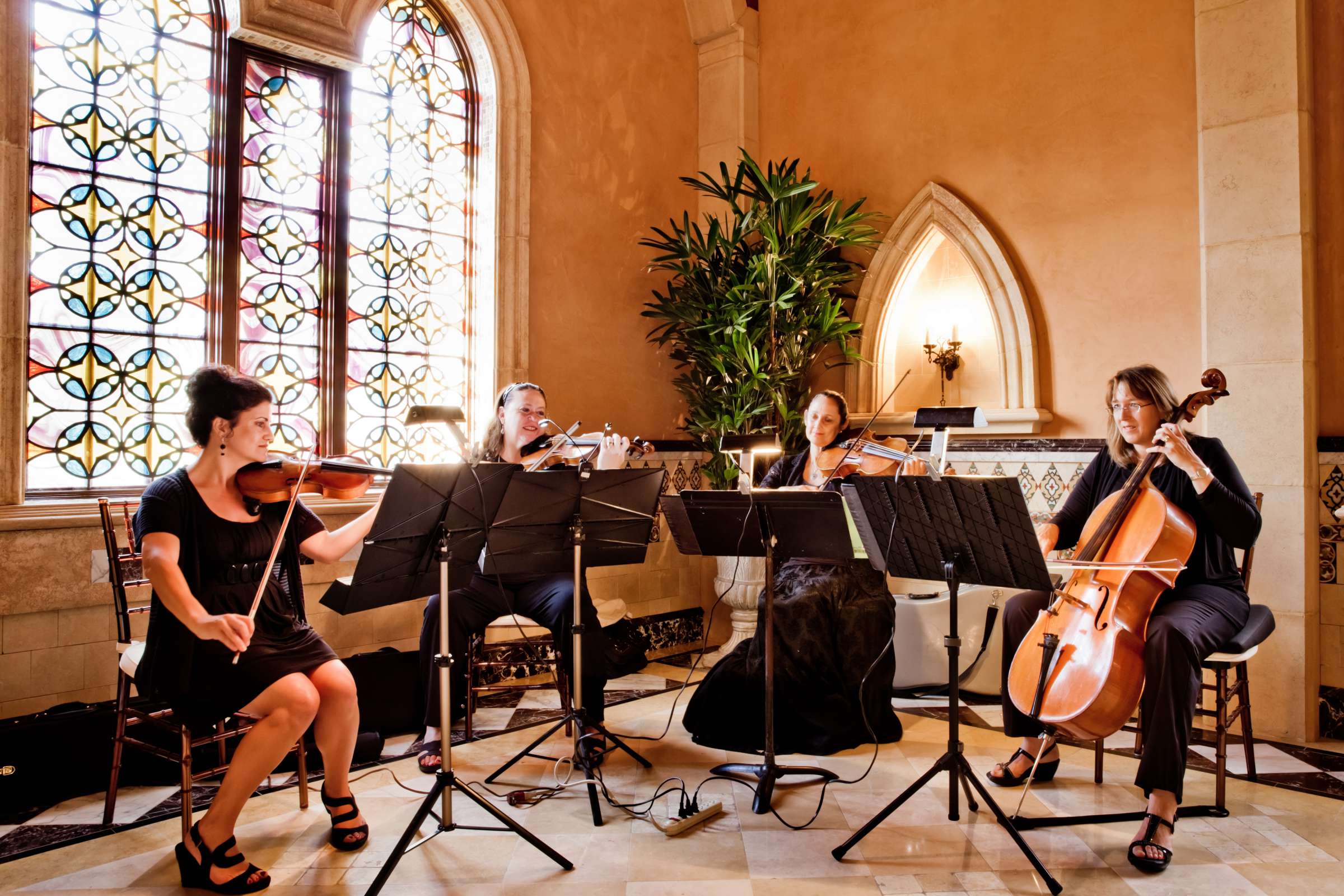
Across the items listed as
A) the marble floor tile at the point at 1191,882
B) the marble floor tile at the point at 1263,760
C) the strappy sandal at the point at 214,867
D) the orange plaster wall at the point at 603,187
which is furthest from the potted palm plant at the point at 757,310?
the strappy sandal at the point at 214,867

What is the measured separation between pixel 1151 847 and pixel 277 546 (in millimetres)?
2431

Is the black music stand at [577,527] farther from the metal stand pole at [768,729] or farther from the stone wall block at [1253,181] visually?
the stone wall block at [1253,181]

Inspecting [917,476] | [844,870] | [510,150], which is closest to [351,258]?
[510,150]

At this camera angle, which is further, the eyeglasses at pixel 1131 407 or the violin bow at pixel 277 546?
the eyeglasses at pixel 1131 407

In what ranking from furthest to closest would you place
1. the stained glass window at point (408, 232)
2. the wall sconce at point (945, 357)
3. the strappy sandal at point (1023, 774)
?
the wall sconce at point (945, 357) → the stained glass window at point (408, 232) → the strappy sandal at point (1023, 774)

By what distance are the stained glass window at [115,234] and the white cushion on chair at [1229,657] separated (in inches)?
151

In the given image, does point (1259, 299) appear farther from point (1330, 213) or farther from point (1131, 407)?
point (1131, 407)

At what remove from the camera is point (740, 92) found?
573 cm

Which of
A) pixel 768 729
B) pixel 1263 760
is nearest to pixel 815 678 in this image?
pixel 768 729

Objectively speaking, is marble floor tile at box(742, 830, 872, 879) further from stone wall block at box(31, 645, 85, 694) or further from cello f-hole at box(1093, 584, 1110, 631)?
stone wall block at box(31, 645, 85, 694)

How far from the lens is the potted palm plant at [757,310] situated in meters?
4.83

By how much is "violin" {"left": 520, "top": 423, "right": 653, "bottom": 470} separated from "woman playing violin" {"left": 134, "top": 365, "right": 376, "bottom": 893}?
2.85 feet

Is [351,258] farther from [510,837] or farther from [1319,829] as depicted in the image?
[1319,829]

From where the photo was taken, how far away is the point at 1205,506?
2.86 m
